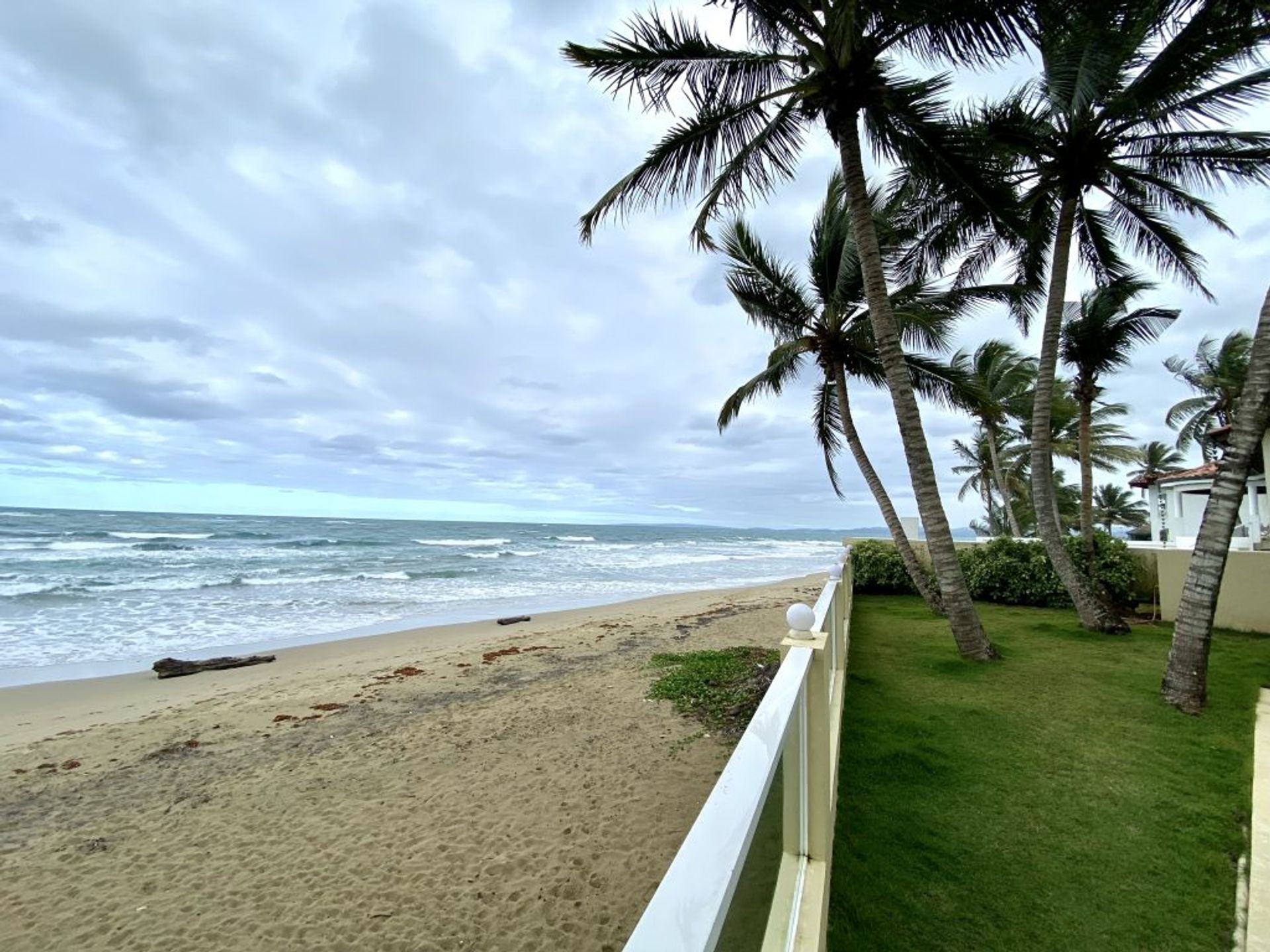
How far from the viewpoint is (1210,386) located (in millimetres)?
17234

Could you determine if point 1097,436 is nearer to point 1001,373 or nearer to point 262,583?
point 1001,373

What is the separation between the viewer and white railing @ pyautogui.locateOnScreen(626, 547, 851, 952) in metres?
0.82

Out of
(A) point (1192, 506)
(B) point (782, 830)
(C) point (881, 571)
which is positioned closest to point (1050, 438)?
(C) point (881, 571)

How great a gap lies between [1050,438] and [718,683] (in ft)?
16.2

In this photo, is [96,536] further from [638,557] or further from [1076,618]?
[1076,618]

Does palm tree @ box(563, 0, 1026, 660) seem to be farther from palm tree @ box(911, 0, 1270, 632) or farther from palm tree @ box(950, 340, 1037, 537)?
palm tree @ box(950, 340, 1037, 537)

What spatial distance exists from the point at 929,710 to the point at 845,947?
3.06 m

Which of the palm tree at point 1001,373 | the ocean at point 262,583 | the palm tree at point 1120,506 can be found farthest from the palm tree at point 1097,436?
the ocean at point 262,583

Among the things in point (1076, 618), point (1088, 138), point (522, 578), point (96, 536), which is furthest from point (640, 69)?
point (96, 536)

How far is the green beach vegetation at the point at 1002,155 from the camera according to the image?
17.2 feet

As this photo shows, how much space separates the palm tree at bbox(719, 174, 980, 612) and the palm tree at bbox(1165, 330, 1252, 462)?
417 inches

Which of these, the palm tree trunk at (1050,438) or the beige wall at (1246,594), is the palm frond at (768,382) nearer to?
the palm tree trunk at (1050,438)

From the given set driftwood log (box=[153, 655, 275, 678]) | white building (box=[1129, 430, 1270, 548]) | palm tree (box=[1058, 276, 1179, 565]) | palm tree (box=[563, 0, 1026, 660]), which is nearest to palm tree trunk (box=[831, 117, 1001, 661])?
palm tree (box=[563, 0, 1026, 660])

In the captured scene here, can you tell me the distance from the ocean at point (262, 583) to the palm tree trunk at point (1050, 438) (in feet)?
35.6
